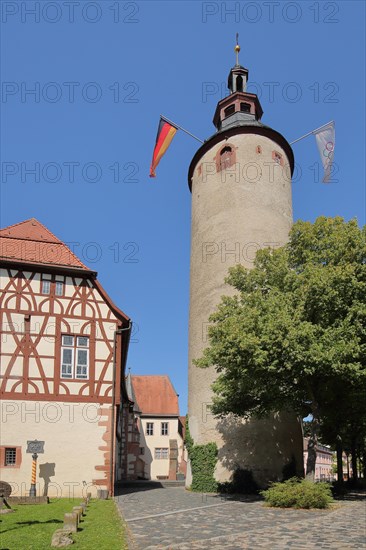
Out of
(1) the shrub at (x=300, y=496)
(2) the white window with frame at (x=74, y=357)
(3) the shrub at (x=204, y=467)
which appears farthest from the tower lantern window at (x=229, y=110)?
(1) the shrub at (x=300, y=496)

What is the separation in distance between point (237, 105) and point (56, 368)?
72.5 feet

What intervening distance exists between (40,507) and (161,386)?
3836 cm

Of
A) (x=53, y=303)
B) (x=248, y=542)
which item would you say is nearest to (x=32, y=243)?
(x=53, y=303)

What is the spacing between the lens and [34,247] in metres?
24.6

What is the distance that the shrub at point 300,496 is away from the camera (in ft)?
53.4

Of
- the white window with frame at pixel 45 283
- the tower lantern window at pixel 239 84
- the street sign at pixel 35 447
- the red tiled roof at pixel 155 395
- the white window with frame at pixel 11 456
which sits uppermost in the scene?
the tower lantern window at pixel 239 84

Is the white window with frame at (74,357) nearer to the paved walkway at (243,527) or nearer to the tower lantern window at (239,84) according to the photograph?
the paved walkway at (243,527)

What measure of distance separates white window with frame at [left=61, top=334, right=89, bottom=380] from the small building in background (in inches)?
1033

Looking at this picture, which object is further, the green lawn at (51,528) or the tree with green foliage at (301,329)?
the tree with green foliage at (301,329)

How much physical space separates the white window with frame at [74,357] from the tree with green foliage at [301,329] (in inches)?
208

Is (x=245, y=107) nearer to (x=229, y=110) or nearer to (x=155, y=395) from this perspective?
(x=229, y=110)

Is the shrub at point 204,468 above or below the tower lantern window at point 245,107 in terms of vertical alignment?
below

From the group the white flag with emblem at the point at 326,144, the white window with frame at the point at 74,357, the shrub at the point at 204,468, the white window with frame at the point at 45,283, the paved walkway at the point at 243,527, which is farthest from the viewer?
the white flag with emblem at the point at 326,144

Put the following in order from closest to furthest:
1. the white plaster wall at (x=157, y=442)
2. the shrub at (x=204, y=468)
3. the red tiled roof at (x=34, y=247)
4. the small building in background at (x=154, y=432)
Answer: the red tiled roof at (x=34, y=247)
the shrub at (x=204, y=468)
the small building in background at (x=154, y=432)
the white plaster wall at (x=157, y=442)
